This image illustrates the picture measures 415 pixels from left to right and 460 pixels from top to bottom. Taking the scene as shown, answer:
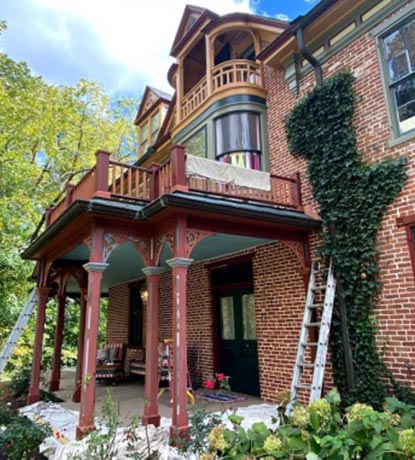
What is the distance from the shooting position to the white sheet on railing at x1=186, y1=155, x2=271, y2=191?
6516mm

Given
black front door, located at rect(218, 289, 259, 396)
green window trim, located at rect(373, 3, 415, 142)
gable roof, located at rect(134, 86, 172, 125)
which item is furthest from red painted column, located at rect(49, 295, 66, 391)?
green window trim, located at rect(373, 3, 415, 142)

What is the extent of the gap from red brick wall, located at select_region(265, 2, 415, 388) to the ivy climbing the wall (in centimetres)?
13

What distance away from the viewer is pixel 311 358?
6449 millimetres

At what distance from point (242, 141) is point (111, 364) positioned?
682cm

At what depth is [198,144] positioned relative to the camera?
30.9ft

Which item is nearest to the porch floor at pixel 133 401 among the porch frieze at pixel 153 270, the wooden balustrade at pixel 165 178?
the porch frieze at pixel 153 270

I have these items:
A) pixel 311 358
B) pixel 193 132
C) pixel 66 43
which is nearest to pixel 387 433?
pixel 311 358

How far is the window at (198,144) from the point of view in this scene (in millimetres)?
9125

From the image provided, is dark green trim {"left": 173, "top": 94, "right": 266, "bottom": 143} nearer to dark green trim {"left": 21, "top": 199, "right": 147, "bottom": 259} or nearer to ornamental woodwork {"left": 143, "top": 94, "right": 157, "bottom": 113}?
dark green trim {"left": 21, "top": 199, "right": 147, "bottom": 259}

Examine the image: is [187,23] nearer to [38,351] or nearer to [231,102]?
[231,102]

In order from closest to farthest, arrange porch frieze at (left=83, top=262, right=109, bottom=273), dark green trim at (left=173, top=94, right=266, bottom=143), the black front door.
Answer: porch frieze at (left=83, top=262, right=109, bottom=273)
the black front door
dark green trim at (left=173, top=94, right=266, bottom=143)

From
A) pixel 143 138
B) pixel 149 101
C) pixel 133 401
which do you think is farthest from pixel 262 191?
pixel 149 101

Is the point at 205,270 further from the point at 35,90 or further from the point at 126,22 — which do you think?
the point at 35,90

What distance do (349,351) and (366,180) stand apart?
273 centimetres
